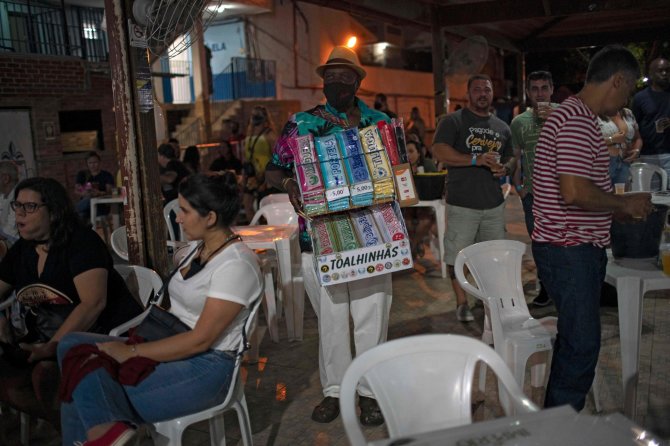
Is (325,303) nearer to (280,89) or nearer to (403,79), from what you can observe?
(280,89)

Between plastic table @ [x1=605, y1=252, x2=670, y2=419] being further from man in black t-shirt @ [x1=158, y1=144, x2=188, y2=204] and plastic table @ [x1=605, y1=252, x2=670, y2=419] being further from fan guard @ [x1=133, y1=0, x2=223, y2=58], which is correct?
man in black t-shirt @ [x1=158, y1=144, x2=188, y2=204]

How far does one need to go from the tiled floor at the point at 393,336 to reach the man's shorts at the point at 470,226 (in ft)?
2.13

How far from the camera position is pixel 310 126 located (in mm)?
3336

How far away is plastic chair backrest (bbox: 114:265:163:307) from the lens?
365cm

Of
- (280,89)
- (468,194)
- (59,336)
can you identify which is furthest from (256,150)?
(280,89)

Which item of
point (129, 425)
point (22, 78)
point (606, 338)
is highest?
point (22, 78)

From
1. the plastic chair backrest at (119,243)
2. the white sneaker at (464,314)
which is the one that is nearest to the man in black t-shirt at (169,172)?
the plastic chair backrest at (119,243)

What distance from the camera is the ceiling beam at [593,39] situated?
13.2 metres

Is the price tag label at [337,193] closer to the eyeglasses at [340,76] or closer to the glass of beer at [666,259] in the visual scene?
the eyeglasses at [340,76]

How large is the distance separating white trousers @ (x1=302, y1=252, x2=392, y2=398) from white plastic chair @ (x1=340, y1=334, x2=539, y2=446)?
122 cm

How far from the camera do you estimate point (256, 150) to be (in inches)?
334

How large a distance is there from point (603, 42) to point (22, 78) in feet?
37.9

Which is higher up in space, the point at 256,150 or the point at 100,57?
the point at 100,57

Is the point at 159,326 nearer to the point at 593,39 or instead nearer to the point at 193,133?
the point at 593,39
